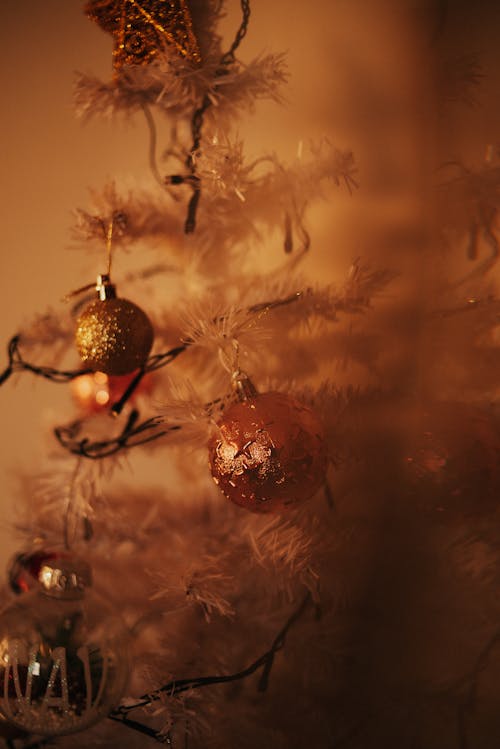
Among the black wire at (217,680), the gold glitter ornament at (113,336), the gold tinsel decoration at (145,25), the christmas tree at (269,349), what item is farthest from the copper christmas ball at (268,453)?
the gold tinsel decoration at (145,25)

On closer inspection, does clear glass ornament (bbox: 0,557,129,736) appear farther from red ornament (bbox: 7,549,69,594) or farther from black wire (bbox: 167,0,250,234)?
black wire (bbox: 167,0,250,234)

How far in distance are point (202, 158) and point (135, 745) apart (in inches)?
40.1

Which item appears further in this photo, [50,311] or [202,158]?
[50,311]

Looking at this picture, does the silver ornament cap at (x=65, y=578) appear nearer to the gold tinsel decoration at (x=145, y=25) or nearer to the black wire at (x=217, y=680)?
the black wire at (x=217, y=680)

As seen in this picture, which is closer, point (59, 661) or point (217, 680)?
point (59, 661)

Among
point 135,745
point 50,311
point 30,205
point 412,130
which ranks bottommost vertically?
point 135,745

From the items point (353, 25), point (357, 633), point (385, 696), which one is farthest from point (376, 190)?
point (385, 696)

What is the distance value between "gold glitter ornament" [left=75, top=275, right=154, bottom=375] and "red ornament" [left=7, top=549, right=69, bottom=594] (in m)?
0.32

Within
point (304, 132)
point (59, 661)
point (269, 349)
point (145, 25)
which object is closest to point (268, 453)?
point (269, 349)

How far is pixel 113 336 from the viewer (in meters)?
0.86

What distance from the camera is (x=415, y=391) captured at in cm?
103

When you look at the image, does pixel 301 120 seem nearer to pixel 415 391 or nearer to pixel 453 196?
pixel 453 196

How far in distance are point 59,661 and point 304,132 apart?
0.89 meters

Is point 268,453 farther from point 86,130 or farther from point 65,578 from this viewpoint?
point 86,130
